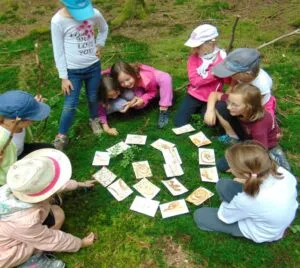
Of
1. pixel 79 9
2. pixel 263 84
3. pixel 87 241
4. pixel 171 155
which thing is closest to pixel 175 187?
pixel 171 155

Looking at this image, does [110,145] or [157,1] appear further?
[157,1]

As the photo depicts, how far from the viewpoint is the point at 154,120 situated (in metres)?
4.88

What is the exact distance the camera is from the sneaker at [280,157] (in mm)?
3959

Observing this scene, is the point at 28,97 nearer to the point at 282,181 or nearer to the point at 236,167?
the point at 236,167

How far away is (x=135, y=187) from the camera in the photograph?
3945 millimetres

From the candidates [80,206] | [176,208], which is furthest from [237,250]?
[80,206]

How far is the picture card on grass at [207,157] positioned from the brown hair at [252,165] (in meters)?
1.20

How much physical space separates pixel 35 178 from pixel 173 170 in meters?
1.68

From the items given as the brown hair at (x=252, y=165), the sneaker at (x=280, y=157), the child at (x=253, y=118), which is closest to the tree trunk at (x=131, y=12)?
the child at (x=253, y=118)

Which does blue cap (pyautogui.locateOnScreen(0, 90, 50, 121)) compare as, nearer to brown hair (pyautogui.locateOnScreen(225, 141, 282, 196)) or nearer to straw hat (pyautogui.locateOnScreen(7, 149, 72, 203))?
straw hat (pyautogui.locateOnScreen(7, 149, 72, 203))

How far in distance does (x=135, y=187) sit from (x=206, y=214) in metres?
0.83

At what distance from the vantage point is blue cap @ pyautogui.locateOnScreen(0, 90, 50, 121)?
10.4ft

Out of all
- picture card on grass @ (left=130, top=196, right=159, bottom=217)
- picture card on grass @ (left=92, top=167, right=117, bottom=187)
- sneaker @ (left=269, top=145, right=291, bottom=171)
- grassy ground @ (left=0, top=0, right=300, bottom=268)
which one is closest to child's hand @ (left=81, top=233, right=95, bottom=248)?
grassy ground @ (left=0, top=0, right=300, bottom=268)

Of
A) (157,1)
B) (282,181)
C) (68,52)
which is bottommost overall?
(157,1)
